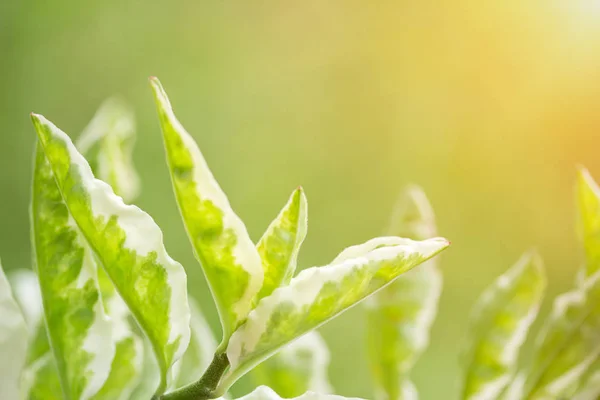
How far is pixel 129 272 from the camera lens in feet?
0.78

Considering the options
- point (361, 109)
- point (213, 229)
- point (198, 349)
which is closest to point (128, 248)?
point (213, 229)

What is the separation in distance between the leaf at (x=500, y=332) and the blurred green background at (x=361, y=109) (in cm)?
68

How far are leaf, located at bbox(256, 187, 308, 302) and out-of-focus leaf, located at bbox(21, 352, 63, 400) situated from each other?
146mm

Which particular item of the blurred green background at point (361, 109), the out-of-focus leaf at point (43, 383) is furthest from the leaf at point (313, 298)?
the blurred green background at point (361, 109)

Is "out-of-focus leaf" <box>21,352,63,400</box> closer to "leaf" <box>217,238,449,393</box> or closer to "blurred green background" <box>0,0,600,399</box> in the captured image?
"leaf" <box>217,238,449,393</box>

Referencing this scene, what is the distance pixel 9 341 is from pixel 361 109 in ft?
3.17

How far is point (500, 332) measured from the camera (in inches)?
15.8

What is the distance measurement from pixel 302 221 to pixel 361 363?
0.89m

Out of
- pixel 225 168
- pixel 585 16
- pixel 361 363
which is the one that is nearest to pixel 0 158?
pixel 225 168

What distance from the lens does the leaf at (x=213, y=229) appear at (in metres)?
0.24

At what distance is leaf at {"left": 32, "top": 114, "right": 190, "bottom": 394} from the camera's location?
230 millimetres

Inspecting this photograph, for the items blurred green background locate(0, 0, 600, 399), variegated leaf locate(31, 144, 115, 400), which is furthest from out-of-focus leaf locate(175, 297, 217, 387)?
blurred green background locate(0, 0, 600, 399)

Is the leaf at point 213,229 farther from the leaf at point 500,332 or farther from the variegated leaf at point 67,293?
the leaf at point 500,332

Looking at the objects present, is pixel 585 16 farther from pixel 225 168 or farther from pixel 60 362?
pixel 60 362
